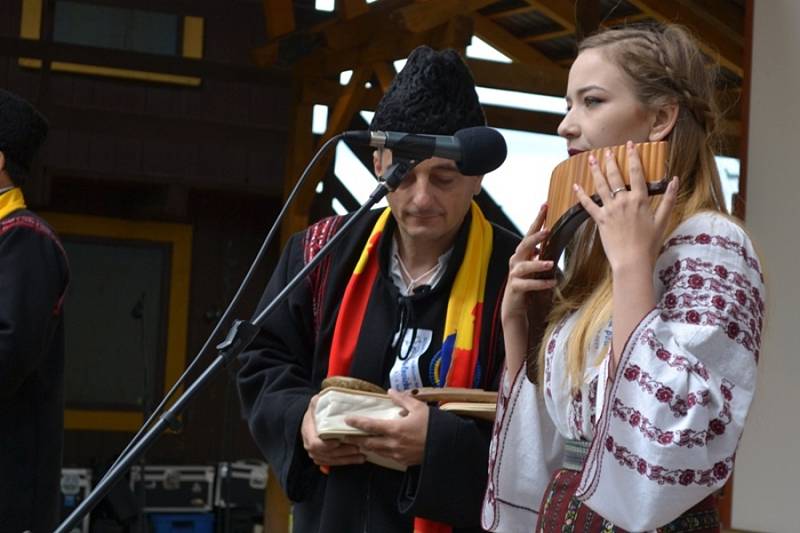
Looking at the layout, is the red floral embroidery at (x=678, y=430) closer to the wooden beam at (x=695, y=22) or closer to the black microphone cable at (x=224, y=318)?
the black microphone cable at (x=224, y=318)

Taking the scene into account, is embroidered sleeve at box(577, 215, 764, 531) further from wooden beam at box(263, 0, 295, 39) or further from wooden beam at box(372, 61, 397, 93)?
wooden beam at box(263, 0, 295, 39)

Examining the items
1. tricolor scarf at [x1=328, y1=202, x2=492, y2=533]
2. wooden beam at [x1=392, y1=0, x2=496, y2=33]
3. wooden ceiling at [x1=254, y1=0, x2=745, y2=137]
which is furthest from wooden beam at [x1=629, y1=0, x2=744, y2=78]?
tricolor scarf at [x1=328, y1=202, x2=492, y2=533]

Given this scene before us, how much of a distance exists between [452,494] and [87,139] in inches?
334

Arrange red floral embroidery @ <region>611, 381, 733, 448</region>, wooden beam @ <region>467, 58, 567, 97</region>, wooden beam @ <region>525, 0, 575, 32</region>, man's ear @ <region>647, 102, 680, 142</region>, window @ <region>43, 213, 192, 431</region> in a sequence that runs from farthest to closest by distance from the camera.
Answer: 1. window @ <region>43, 213, 192, 431</region>
2. wooden beam @ <region>467, 58, 567, 97</region>
3. wooden beam @ <region>525, 0, 575, 32</region>
4. man's ear @ <region>647, 102, 680, 142</region>
5. red floral embroidery @ <region>611, 381, 733, 448</region>

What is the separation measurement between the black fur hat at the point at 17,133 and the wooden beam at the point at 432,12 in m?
4.02

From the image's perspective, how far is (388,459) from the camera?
2467 millimetres

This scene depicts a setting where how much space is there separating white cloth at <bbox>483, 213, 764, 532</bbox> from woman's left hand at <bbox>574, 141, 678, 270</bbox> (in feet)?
0.24

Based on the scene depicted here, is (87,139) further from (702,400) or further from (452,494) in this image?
(702,400)

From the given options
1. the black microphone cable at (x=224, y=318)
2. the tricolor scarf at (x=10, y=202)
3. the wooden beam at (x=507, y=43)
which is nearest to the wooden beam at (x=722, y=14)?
the wooden beam at (x=507, y=43)

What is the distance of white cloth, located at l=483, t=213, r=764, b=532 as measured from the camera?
5.95 ft

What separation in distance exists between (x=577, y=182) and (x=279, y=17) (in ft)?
24.3

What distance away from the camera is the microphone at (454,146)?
2254 millimetres

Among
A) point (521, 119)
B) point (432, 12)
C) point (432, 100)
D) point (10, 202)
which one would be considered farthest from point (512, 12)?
point (432, 100)

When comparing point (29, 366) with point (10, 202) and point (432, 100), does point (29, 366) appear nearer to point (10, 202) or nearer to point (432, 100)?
point (10, 202)
